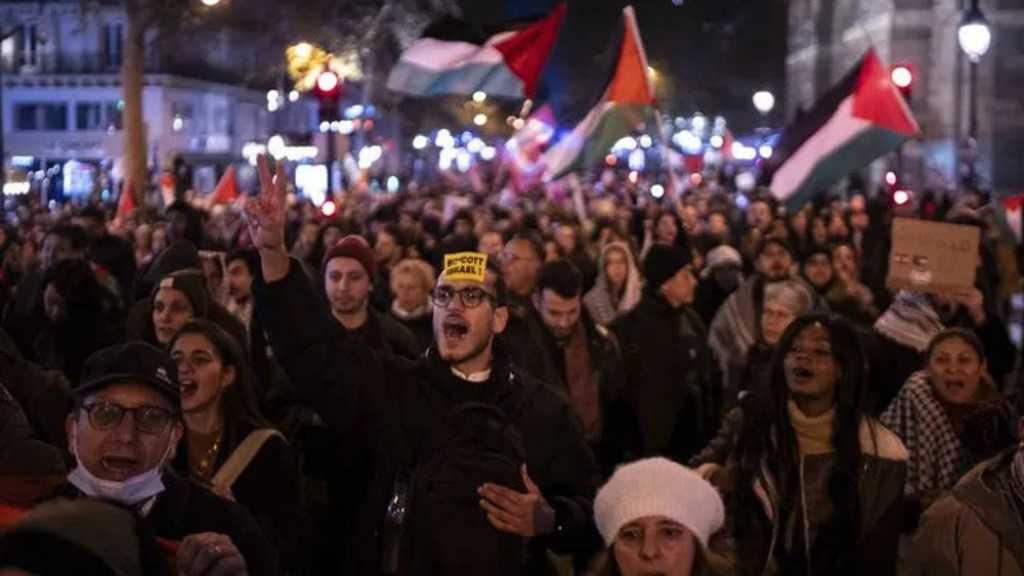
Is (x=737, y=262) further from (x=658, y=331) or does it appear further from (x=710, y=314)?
(x=658, y=331)

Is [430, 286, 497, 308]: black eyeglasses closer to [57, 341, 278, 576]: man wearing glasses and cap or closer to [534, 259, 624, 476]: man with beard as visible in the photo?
[57, 341, 278, 576]: man wearing glasses and cap

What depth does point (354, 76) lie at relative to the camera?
1938 inches

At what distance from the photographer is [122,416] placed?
419 cm

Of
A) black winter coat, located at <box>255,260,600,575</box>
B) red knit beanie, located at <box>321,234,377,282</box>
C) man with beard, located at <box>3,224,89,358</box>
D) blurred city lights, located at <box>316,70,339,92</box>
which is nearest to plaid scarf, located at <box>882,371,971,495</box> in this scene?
black winter coat, located at <box>255,260,600,575</box>

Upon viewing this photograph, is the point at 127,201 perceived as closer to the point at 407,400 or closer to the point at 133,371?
the point at 407,400

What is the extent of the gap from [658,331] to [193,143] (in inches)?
2425

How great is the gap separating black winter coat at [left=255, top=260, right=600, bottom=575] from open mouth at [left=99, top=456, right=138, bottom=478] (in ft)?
3.36

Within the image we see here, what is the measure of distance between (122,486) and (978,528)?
7.53ft

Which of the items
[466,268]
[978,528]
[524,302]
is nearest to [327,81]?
[524,302]

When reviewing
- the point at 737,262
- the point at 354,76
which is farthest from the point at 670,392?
the point at 354,76

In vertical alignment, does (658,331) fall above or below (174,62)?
below

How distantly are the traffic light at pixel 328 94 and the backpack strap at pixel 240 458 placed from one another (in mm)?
13393

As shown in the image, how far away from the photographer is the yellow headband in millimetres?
5527

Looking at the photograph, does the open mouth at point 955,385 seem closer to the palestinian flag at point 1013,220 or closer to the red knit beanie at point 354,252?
the red knit beanie at point 354,252
